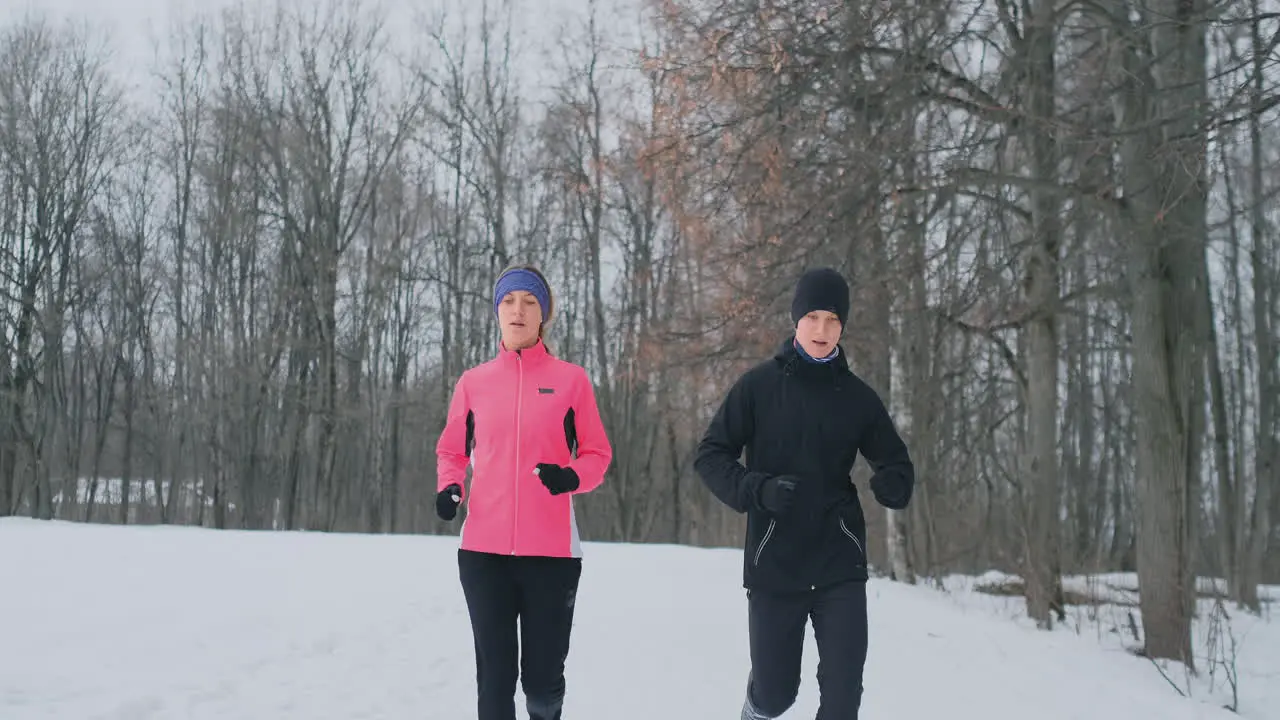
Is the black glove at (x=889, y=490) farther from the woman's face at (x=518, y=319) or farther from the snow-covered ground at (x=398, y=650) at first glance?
the snow-covered ground at (x=398, y=650)

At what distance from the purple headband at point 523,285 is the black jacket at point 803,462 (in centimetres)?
92

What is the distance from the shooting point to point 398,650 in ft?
25.1

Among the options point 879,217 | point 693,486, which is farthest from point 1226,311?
point 879,217

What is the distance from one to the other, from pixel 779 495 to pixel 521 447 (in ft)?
3.45

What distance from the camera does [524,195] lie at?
→ 3262cm

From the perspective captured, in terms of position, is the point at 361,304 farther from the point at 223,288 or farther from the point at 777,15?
→ the point at 777,15

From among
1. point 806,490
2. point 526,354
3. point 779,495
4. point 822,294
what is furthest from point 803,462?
point 526,354

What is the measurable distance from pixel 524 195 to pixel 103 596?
2505 cm

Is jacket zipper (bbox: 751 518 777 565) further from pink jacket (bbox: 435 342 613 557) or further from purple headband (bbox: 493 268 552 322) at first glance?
purple headband (bbox: 493 268 552 322)

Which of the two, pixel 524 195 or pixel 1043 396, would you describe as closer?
pixel 1043 396

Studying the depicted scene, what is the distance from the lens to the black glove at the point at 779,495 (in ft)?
12.5

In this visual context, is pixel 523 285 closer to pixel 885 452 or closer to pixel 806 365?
pixel 806 365

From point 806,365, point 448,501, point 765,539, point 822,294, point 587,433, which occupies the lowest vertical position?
point 765,539

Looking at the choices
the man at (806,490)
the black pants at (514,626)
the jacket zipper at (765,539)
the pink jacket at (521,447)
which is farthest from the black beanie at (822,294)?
the black pants at (514,626)
